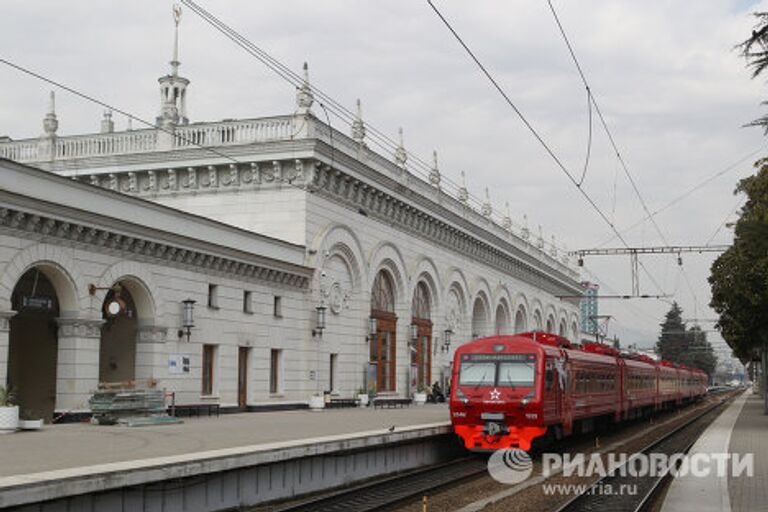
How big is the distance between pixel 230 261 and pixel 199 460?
14465 mm

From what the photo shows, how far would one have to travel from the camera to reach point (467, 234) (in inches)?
1850

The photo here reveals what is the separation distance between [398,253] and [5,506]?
29.6 metres

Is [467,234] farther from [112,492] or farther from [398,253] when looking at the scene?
[112,492]

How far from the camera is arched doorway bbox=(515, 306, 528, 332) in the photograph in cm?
6043

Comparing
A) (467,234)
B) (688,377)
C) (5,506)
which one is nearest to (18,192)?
(5,506)

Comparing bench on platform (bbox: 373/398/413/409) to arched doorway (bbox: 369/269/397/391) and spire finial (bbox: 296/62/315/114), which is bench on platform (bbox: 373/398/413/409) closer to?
arched doorway (bbox: 369/269/397/391)

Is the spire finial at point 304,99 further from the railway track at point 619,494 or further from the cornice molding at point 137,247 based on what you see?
the railway track at point 619,494

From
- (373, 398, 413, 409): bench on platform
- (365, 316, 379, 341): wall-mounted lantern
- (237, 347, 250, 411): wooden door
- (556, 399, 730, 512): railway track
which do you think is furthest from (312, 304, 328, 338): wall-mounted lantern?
(556, 399, 730, 512): railway track

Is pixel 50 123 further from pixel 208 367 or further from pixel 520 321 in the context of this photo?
pixel 520 321

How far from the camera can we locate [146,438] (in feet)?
54.7

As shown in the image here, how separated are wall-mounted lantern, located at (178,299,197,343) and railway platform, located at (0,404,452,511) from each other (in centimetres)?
Result: 350

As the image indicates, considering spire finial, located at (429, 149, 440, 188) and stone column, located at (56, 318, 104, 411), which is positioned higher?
spire finial, located at (429, 149, 440, 188)

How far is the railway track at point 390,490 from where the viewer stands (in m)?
13.9

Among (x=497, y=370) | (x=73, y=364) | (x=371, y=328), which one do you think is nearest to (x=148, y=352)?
(x=73, y=364)
